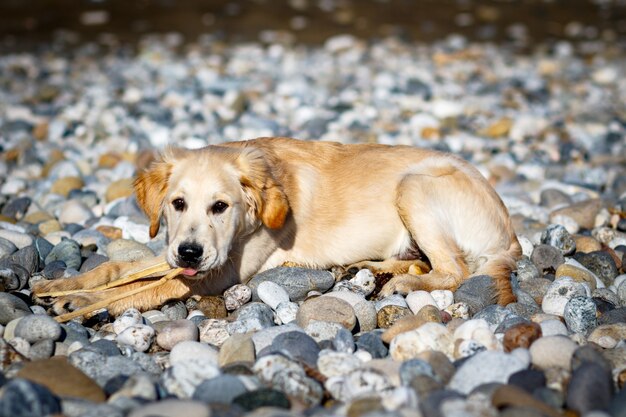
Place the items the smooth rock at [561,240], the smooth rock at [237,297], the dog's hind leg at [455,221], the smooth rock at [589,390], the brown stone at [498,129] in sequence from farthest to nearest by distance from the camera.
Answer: the brown stone at [498,129], the smooth rock at [561,240], the dog's hind leg at [455,221], the smooth rock at [237,297], the smooth rock at [589,390]

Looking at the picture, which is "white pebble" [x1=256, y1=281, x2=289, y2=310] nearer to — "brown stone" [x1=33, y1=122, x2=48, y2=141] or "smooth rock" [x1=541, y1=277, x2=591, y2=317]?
"smooth rock" [x1=541, y1=277, x2=591, y2=317]

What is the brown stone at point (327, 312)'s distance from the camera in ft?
13.0

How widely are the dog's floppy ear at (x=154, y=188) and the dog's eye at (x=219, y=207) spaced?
0.42 metres

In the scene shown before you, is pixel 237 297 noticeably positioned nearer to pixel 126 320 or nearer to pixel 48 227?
pixel 126 320

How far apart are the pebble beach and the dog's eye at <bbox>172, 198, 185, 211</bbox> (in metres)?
0.60

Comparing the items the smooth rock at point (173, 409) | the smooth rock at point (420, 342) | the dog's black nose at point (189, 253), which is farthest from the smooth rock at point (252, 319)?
the smooth rock at point (173, 409)

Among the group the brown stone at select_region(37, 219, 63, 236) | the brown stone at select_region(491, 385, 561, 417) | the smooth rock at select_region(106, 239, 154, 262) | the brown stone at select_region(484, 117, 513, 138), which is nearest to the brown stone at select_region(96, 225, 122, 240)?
the smooth rock at select_region(106, 239, 154, 262)

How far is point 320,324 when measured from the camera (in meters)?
3.86

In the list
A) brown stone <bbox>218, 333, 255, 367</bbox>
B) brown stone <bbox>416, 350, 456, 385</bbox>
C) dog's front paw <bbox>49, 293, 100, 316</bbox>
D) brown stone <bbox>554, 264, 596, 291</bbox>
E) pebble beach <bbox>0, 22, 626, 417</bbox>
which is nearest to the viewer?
pebble beach <bbox>0, 22, 626, 417</bbox>

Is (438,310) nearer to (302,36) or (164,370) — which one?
(164,370)

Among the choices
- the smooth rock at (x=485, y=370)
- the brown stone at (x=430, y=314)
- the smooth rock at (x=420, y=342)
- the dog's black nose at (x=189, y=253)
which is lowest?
the brown stone at (x=430, y=314)

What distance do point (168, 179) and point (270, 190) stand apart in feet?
2.13

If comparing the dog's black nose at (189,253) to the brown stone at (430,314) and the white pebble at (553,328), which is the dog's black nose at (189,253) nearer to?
the brown stone at (430,314)

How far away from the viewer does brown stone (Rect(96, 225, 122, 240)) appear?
5.48 metres
